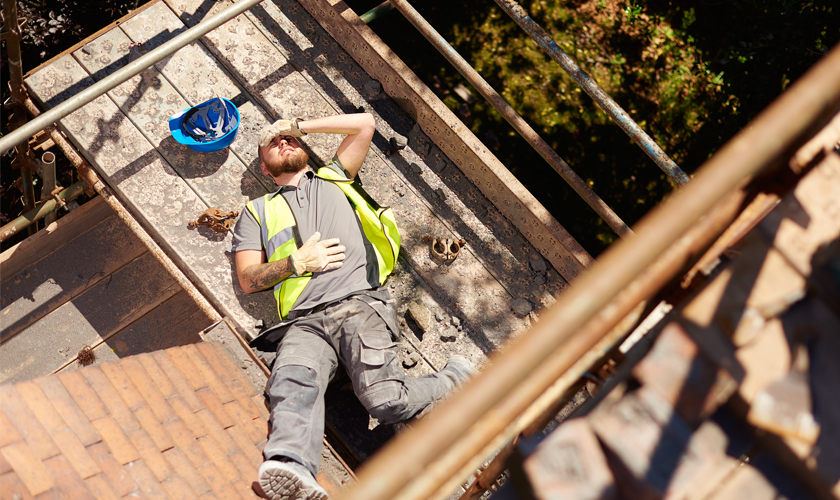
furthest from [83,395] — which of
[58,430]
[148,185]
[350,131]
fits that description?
[350,131]

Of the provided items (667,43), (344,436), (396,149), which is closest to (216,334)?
(344,436)

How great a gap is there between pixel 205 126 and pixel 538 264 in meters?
2.70

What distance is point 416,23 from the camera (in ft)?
12.5

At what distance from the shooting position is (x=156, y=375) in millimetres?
3025

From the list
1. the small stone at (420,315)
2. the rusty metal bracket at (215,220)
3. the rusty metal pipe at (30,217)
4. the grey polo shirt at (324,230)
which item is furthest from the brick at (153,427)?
the rusty metal pipe at (30,217)

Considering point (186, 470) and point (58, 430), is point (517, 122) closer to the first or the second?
point (186, 470)

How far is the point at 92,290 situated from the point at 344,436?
2.53 metres

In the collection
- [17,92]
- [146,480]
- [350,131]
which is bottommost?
[146,480]

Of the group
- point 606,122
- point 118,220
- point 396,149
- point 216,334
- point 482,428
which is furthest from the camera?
point 606,122

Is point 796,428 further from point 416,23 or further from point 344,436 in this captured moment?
point 416,23

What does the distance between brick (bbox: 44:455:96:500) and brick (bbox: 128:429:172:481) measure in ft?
1.04

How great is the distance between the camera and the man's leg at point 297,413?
2896mm

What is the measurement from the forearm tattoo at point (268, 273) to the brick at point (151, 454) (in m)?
1.16

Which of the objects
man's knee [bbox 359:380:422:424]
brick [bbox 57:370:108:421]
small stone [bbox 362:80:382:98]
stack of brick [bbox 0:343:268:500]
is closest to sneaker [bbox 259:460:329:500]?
stack of brick [bbox 0:343:268:500]
